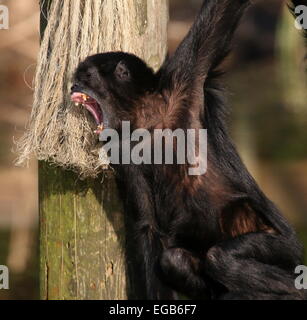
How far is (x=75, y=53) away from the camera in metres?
5.88

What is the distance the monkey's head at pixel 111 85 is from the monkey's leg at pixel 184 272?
0.97m

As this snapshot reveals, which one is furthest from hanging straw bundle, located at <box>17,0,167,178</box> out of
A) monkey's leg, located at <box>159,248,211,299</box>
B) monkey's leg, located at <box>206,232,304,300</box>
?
monkey's leg, located at <box>206,232,304,300</box>

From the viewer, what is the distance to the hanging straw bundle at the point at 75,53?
5848 mm

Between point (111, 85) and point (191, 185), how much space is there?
0.88 meters

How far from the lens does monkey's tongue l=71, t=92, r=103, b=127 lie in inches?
228

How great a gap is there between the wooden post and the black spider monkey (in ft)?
0.42

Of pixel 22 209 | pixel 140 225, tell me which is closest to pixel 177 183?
pixel 140 225

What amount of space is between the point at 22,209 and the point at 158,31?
8.55 metres

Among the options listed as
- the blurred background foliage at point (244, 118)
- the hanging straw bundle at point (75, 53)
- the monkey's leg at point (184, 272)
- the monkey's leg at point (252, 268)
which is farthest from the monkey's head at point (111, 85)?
the blurred background foliage at point (244, 118)

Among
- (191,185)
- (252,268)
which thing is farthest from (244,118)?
(252,268)

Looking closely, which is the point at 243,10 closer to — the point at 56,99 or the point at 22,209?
the point at 56,99

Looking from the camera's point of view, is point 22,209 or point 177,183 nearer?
point 177,183

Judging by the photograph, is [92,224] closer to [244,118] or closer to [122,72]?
[122,72]

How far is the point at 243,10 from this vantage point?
5.77 metres
